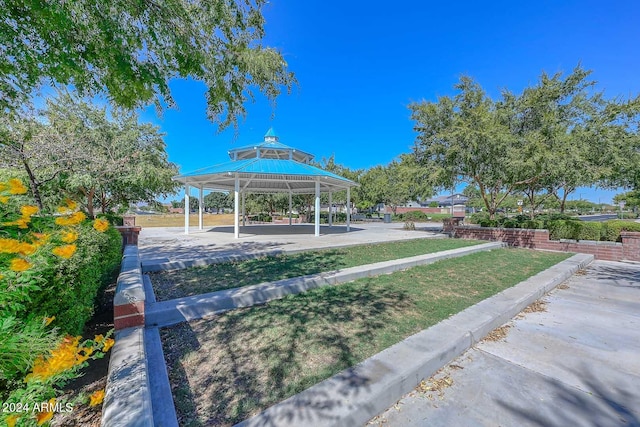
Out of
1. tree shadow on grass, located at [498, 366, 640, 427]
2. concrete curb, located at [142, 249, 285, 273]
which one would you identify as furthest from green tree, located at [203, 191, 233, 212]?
tree shadow on grass, located at [498, 366, 640, 427]

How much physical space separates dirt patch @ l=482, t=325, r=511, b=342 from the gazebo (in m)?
9.34

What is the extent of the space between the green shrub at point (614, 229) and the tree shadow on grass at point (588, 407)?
1038 cm

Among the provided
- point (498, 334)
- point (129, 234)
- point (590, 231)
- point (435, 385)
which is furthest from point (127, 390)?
point (590, 231)

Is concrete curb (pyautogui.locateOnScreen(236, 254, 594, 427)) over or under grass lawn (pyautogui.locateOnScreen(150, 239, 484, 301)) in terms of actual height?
under

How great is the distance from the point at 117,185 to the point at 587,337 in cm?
1382

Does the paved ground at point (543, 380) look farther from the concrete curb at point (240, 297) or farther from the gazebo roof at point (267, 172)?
the gazebo roof at point (267, 172)

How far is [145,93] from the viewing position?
3.43 meters

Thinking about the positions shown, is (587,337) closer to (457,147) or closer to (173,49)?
(173,49)

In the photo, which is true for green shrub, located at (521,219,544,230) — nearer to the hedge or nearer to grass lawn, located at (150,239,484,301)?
grass lawn, located at (150,239,484,301)

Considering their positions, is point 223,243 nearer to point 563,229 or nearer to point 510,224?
point 510,224

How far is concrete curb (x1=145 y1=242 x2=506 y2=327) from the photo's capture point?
3.57 meters

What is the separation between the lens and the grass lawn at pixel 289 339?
2.29 meters

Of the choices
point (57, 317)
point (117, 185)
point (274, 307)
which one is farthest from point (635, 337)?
point (117, 185)

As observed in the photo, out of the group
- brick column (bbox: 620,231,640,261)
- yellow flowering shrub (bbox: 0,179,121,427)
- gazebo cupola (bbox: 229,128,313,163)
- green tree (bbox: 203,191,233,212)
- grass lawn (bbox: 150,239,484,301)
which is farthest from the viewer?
green tree (bbox: 203,191,233,212)
